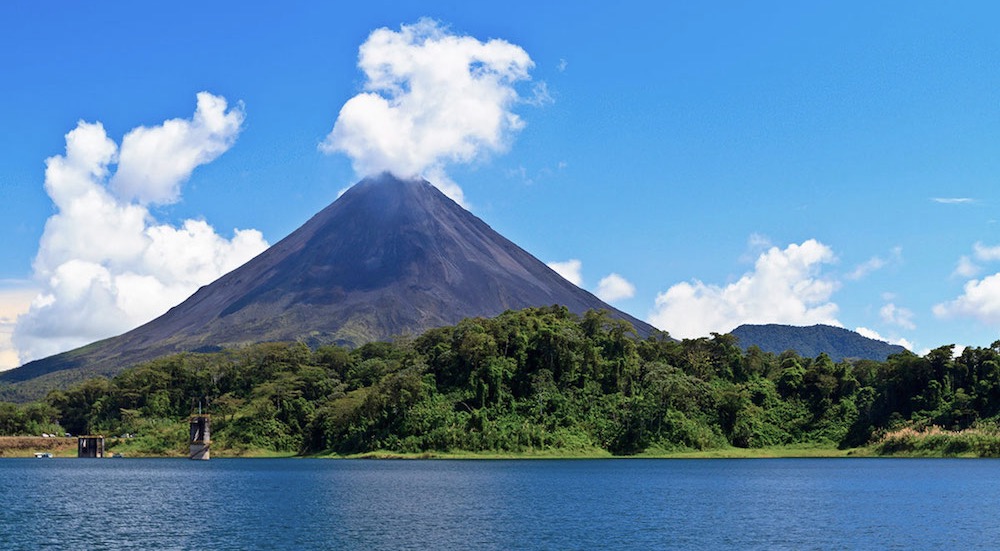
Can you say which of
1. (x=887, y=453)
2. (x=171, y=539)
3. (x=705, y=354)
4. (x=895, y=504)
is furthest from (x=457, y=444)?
(x=171, y=539)

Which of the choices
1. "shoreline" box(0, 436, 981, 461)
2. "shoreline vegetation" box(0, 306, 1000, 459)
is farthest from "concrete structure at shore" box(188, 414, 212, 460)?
"shoreline vegetation" box(0, 306, 1000, 459)

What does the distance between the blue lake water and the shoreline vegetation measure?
91.3ft

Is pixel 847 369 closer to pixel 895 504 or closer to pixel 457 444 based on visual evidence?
pixel 457 444

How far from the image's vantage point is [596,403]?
137250 mm

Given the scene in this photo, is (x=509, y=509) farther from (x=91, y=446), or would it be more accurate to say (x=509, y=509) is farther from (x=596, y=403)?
(x=91, y=446)

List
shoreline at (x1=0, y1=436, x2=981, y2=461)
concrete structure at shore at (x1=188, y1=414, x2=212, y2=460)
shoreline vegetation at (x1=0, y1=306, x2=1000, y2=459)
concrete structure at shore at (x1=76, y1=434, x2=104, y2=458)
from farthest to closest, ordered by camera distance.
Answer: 1. concrete structure at shore at (x1=76, y1=434, x2=104, y2=458)
2. concrete structure at shore at (x1=188, y1=414, x2=212, y2=460)
3. shoreline vegetation at (x1=0, y1=306, x2=1000, y2=459)
4. shoreline at (x1=0, y1=436, x2=981, y2=461)

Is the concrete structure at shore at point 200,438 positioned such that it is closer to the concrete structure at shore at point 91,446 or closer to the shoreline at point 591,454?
the shoreline at point 591,454

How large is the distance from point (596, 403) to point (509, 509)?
3072 inches

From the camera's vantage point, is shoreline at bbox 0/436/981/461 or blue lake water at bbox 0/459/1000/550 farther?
shoreline at bbox 0/436/981/461

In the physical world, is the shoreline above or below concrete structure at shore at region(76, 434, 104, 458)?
below

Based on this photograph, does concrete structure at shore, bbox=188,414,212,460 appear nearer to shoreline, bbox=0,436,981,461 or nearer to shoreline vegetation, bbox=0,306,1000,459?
shoreline, bbox=0,436,981,461

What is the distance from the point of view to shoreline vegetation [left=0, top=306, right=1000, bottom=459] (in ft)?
426

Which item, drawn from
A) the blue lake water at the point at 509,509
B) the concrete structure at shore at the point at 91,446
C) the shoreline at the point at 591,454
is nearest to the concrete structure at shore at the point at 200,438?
the shoreline at the point at 591,454

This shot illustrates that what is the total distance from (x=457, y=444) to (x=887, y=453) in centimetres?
5946
